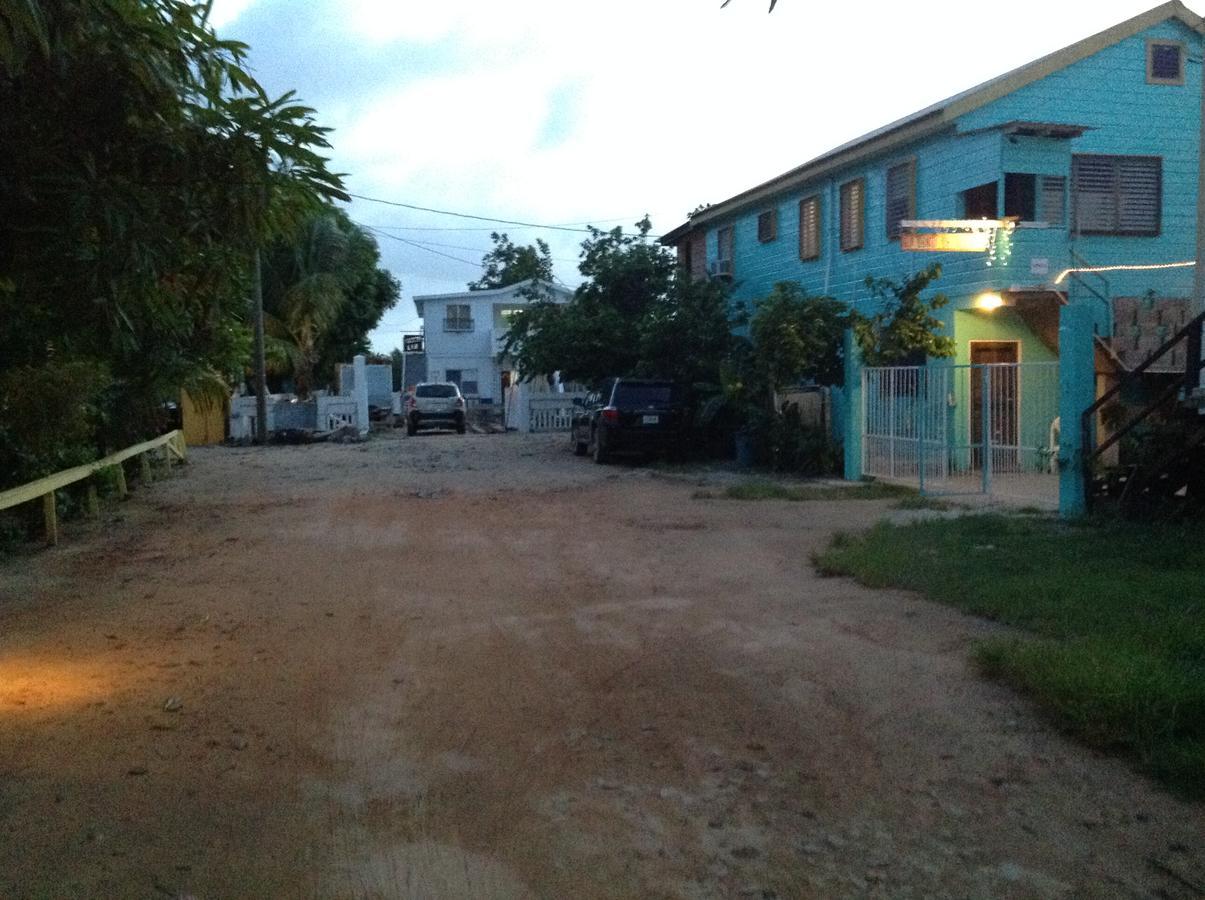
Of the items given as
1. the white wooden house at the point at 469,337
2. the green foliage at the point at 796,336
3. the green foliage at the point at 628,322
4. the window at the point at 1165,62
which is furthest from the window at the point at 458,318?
the window at the point at 1165,62

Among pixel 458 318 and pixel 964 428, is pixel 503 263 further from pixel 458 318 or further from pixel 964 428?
pixel 964 428

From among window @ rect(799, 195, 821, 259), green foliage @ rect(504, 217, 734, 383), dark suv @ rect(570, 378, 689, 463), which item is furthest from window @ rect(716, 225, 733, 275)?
dark suv @ rect(570, 378, 689, 463)

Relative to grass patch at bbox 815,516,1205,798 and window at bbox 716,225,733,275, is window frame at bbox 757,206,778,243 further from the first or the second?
grass patch at bbox 815,516,1205,798

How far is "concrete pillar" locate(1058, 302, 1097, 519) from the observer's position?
13.3 metres

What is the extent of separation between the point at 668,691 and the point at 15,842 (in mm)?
3490

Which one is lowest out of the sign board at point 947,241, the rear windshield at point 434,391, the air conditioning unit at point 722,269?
the rear windshield at point 434,391

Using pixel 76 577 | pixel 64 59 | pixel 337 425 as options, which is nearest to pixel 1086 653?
pixel 64 59

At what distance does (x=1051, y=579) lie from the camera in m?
9.30

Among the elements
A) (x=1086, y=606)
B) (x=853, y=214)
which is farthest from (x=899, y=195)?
(x=1086, y=606)

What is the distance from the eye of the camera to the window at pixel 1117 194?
19469mm

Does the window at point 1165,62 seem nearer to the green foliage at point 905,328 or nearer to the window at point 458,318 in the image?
the green foliage at point 905,328

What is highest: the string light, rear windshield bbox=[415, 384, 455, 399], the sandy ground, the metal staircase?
the string light

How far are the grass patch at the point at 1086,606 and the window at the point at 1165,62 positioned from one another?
1074 cm

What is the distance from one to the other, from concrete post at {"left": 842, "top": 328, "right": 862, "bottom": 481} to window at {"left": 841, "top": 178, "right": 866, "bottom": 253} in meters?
3.96
